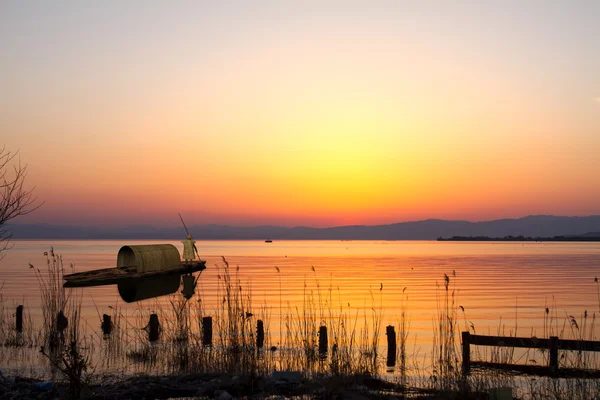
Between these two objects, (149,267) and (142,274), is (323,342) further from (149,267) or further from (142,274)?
(149,267)

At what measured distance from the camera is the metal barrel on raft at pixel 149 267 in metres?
47.7

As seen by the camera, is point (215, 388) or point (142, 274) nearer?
point (215, 388)

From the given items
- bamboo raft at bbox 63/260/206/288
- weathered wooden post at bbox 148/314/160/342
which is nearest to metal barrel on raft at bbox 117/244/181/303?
bamboo raft at bbox 63/260/206/288

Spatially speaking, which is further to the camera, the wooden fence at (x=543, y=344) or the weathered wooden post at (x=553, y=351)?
the weathered wooden post at (x=553, y=351)

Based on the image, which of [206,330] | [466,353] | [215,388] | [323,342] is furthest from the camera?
[206,330]

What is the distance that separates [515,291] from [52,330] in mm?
33238

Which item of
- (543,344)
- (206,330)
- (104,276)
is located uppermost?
(543,344)

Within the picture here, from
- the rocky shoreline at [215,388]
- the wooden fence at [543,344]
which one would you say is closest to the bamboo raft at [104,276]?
the rocky shoreline at [215,388]

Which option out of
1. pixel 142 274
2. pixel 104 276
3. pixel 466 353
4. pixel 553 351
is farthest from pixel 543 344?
pixel 142 274

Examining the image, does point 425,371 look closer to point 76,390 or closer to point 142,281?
point 76,390

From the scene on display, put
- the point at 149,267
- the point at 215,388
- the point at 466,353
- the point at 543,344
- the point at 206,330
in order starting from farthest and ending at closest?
the point at 149,267 → the point at 206,330 → the point at 466,353 → the point at 543,344 → the point at 215,388

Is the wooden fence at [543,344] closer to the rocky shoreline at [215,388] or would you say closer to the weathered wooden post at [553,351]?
the weathered wooden post at [553,351]

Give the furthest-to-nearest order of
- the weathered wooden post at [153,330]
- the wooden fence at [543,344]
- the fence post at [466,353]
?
1. the weathered wooden post at [153,330]
2. the fence post at [466,353]
3. the wooden fence at [543,344]

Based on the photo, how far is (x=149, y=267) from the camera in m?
58.2
